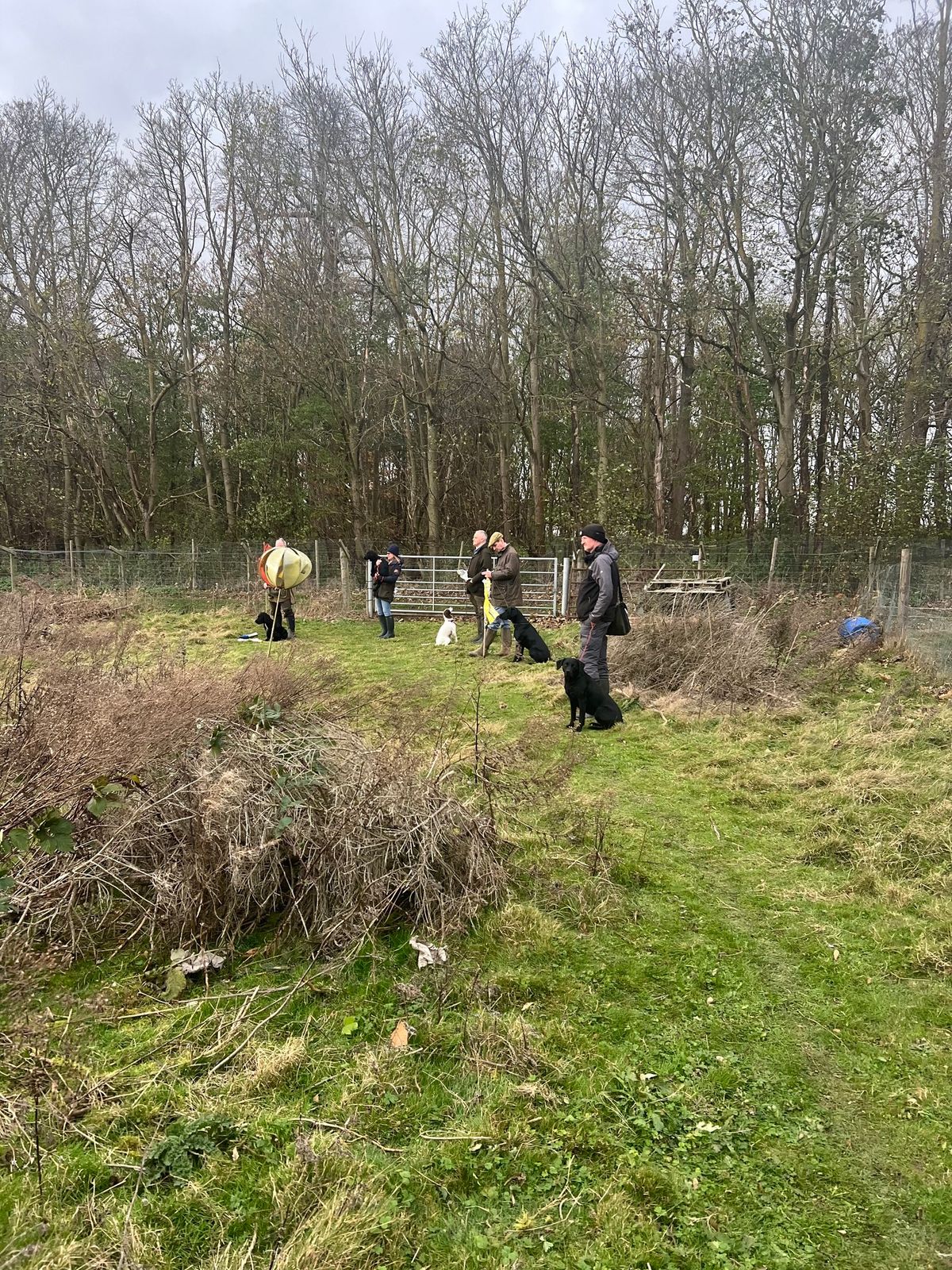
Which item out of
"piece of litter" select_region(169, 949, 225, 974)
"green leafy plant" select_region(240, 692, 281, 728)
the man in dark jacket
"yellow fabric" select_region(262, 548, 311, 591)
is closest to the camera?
"piece of litter" select_region(169, 949, 225, 974)

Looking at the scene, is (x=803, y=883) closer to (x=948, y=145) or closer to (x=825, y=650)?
(x=825, y=650)

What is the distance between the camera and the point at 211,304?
22625mm

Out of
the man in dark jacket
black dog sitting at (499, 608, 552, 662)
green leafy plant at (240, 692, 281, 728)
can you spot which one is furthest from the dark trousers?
green leafy plant at (240, 692, 281, 728)

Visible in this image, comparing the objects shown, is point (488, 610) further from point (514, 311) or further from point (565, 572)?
point (514, 311)

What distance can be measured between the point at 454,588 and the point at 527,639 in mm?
7174

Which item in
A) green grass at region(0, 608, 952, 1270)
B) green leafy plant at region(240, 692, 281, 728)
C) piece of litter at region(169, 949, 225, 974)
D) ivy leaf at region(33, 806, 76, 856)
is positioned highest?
green leafy plant at region(240, 692, 281, 728)

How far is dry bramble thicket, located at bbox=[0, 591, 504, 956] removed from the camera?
320 centimetres

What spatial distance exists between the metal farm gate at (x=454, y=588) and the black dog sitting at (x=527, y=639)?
207 inches

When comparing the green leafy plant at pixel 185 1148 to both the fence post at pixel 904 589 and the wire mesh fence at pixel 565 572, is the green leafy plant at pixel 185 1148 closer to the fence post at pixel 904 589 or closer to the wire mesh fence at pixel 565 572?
the wire mesh fence at pixel 565 572

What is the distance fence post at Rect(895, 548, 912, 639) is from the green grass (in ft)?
20.4

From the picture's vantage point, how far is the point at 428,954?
3.08 m

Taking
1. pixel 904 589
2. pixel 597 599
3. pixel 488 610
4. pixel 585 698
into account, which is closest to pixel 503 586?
pixel 488 610

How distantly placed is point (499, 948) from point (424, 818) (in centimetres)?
69

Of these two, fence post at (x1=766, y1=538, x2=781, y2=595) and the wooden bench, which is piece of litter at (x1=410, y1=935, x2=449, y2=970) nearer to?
the wooden bench
